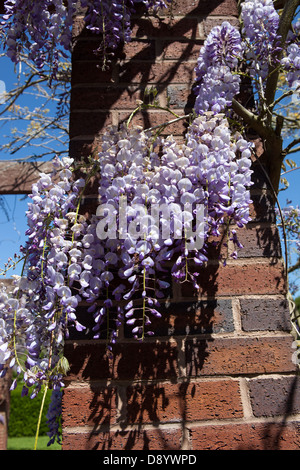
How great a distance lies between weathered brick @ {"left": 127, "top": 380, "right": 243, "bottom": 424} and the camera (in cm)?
106

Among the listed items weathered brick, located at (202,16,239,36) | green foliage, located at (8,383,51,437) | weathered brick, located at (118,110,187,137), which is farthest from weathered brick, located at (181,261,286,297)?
green foliage, located at (8,383,51,437)

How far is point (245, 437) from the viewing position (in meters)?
1.05

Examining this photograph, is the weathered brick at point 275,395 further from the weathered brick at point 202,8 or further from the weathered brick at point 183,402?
the weathered brick at point 202,8

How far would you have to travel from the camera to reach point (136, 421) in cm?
105

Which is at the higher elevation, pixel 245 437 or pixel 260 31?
pixel 260 31

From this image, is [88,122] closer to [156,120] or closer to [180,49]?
[156,120]

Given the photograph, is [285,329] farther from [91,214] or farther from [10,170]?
[10,170]

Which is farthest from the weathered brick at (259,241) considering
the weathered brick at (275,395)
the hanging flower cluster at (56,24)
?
the hanging flower cluster at (56,24)

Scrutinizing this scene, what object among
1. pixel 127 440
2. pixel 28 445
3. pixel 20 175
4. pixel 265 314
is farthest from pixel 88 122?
pixel 28 445

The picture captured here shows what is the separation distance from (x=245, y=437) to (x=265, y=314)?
338mm
